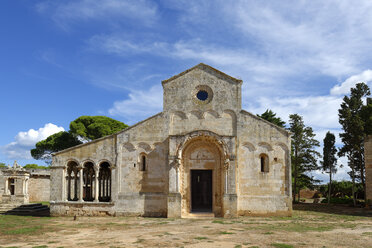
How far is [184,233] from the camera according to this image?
15.8 metres

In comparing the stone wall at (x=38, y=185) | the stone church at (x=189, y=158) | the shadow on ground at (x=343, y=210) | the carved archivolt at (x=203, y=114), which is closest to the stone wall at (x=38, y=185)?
the stone wall at (x=38, y=185)

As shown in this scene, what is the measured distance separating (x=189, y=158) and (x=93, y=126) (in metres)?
27.1

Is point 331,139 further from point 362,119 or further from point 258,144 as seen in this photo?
point 258,144

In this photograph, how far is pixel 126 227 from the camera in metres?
18.2

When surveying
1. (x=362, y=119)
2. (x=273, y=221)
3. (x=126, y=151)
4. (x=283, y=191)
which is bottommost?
(x=273, y=221)

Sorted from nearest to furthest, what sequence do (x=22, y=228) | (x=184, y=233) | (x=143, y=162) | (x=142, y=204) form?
(x=184, y=233) < (x=22, y=228) < (x=142, y=204) < (x=143, y=162)

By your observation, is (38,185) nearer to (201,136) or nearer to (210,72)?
(201,136)

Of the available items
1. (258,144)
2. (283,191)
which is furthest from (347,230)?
(258,144)

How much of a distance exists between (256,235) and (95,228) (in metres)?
8.73

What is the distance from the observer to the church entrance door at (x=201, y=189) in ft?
84.8

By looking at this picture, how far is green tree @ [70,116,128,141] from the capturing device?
47094 millimetres

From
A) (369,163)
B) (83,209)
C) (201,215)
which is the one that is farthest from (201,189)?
(369,163)

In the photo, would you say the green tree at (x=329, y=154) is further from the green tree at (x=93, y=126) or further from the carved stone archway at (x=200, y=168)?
the green tree at (x=93, y=126)

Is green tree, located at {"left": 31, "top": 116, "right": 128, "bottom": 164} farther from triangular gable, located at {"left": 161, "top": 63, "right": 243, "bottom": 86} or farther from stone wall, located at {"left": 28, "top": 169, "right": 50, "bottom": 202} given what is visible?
triangular gable, located at {"left": 161, "top": 63, "right": 243, "bottom": 86}
